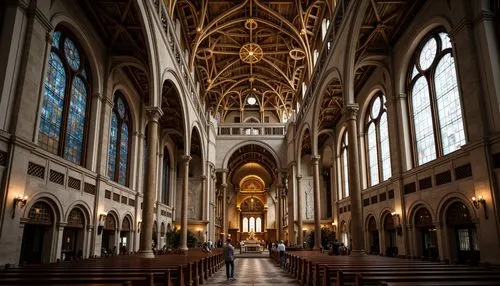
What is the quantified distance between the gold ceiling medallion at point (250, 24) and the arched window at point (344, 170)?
11.7m

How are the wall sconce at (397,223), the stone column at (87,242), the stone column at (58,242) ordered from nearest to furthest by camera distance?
the stone column at (58,242)
the stone column at (87,242)
the wall sconce at (397,223)

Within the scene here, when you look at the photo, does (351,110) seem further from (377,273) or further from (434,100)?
(377,273)

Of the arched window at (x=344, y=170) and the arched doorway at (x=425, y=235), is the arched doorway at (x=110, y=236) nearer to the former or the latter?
the arched doorway at (x=425, y=235)

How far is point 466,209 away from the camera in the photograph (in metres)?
13.8

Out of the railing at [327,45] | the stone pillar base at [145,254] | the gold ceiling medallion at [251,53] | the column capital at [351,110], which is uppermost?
the gold ceiling medallion at [251,53]

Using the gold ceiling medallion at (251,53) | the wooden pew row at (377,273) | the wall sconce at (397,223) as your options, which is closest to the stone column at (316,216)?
the wall sconce at (397,223)

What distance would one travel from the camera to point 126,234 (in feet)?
74.4

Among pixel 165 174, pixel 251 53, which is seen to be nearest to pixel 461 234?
pixel 251 53

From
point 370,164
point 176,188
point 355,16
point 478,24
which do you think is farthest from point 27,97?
point 176,188

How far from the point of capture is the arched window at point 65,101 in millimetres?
14859

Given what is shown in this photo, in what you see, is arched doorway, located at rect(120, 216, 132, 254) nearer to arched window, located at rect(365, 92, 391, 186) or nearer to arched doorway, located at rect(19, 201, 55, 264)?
arched doorway, located at rect(19, 201, 55, 264)

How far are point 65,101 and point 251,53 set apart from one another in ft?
65.5

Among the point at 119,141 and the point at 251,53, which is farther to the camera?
the point at 251,53

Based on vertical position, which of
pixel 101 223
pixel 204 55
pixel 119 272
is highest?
pixel 204 55
